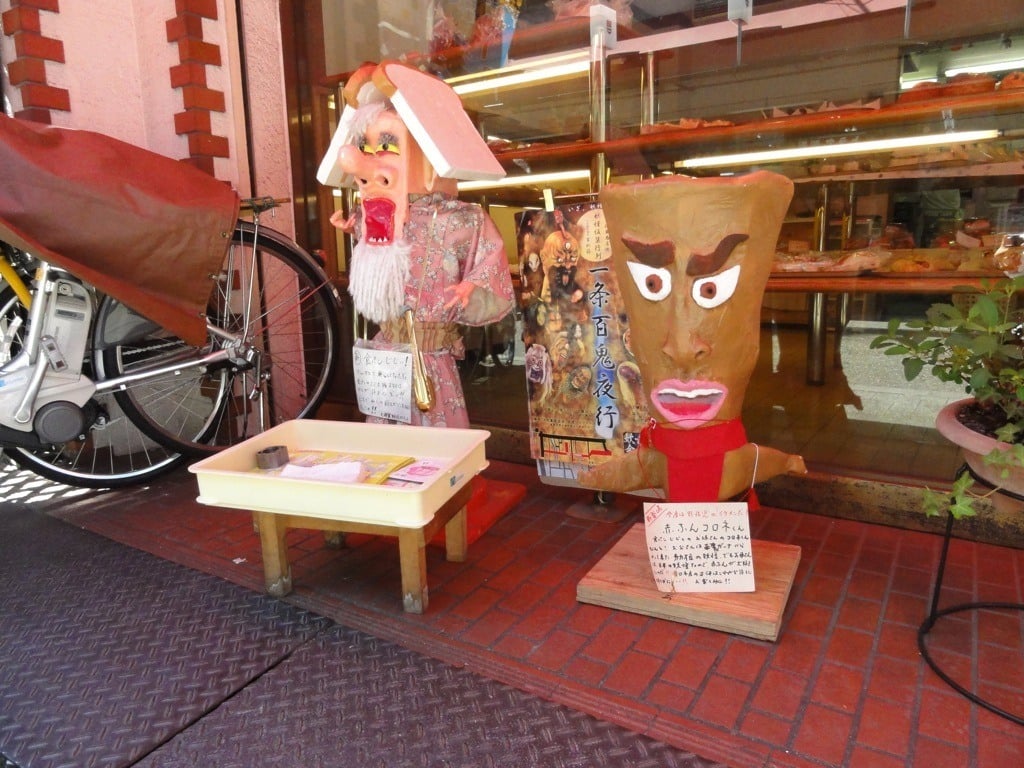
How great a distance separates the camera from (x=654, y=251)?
2084mm

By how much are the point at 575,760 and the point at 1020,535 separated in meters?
2.12

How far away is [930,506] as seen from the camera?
1982 millimetres

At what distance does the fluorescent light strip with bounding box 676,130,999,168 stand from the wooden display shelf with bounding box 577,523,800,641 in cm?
200

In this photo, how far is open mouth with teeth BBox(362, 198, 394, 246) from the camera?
8.87ft

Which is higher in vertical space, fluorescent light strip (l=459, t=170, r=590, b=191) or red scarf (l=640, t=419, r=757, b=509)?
fluorescent light strip (l=459, t=170, r=590, b=191)

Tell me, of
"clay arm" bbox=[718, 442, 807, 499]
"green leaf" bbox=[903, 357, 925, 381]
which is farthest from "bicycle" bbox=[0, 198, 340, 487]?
"green leaf" bbox=[903, 357, 925, 381]

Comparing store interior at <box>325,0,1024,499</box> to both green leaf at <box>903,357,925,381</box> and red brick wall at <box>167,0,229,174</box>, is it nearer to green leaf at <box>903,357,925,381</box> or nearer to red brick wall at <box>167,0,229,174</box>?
green leaf at <box>903,357,925,381</box>

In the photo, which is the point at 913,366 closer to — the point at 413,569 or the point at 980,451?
the point at 980,451

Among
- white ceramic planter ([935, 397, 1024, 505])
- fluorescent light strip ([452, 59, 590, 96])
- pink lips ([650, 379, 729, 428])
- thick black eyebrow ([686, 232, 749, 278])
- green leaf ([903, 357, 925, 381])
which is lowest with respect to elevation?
white ceramic planter ([935, 397, 1024, 505])

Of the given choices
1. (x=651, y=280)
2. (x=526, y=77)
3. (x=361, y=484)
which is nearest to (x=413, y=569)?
(x=361, y=484)

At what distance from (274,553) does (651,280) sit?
1.60m

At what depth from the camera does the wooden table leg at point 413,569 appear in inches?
91.0

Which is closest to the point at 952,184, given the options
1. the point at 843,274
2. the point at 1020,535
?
the point at 843,274

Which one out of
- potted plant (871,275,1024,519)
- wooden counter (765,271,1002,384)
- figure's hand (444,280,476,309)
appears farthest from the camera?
wooden counter (765,271,1002,384)
